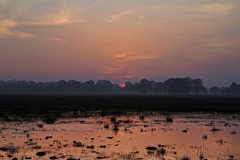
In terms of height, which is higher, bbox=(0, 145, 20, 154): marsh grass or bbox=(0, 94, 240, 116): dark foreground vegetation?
bbox=(0, 94, 240, 116): dark foreground vegetation

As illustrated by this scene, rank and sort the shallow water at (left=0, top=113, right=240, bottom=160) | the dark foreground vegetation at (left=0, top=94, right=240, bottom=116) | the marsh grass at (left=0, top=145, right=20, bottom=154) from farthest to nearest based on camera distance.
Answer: the dark foreground vegetation at (left=0, top=94, right=240, bottom=116), the marsh grass at (left=0, top=145, right=20, bottom=154), the shallow water at (left=0, top=113, right=240, bottom=160)

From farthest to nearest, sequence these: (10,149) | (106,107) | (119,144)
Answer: (106,107), (119,144), (10,149)

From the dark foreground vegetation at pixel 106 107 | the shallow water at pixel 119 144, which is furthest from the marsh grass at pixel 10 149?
the dark foreground vegetation at pixel 106 107

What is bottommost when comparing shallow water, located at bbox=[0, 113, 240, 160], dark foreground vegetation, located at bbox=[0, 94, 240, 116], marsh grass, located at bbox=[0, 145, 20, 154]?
shallow water, located at bbox=[0, 113, 240, 160]

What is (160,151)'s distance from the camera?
21516mm

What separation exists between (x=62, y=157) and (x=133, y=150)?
5354 mm

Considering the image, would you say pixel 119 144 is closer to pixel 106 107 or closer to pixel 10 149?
pixel 10 149

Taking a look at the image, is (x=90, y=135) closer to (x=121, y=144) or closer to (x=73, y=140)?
(x=73, y=140)

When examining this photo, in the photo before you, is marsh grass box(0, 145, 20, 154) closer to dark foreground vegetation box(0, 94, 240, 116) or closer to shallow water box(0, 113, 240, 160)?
shallow water box(0, 113, 240, 160)

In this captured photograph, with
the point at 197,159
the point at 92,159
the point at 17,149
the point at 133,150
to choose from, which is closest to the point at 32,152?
the point at 17,149

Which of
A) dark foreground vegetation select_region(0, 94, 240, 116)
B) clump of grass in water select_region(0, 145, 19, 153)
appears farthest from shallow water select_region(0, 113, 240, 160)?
dark foreground vegetation select_region(0, 94, 240, 116)

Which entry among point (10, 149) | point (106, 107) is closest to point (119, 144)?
point (10, 149)

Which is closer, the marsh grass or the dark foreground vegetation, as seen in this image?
the marsh grass

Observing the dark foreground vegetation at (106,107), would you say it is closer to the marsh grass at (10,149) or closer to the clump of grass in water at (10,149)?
the marsh grass at (10,149)
